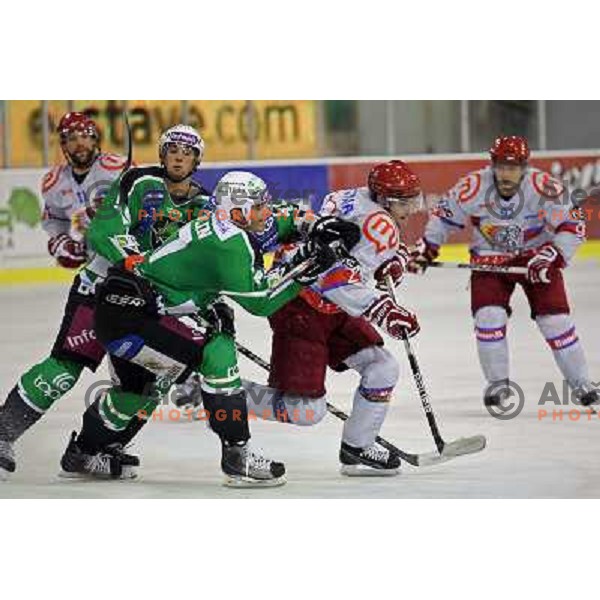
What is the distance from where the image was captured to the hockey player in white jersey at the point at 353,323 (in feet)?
14.7

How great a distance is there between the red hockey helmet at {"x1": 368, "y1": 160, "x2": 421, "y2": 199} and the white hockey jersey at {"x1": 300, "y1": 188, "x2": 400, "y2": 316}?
3 cm

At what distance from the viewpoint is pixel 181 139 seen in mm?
4656

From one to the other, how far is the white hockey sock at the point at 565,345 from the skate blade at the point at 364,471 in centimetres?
78

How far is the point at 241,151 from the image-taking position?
5.39 m

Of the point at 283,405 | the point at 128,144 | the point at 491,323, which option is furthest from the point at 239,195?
the point at 491,323

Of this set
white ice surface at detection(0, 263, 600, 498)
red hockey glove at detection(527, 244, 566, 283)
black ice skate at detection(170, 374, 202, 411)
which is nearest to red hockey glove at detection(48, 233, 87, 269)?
white ice surface at detection(0, 263, 600, 498)

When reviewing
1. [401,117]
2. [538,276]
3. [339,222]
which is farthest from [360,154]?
[339,222]

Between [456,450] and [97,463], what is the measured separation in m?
0.91

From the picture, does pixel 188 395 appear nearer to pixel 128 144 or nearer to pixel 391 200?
pixel 128 144

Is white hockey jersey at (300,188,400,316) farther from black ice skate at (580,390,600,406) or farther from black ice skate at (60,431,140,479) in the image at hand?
black ice skate at (580,390,600,406)

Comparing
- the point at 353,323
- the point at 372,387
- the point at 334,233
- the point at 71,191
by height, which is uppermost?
the point at 71,191

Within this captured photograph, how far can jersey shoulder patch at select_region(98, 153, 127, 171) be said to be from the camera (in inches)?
193

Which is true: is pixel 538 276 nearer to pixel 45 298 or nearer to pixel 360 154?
pixel 360 154

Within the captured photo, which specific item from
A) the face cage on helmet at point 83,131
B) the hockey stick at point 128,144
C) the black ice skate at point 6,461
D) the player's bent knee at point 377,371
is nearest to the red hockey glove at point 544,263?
the player's bent knee at point 377,371
